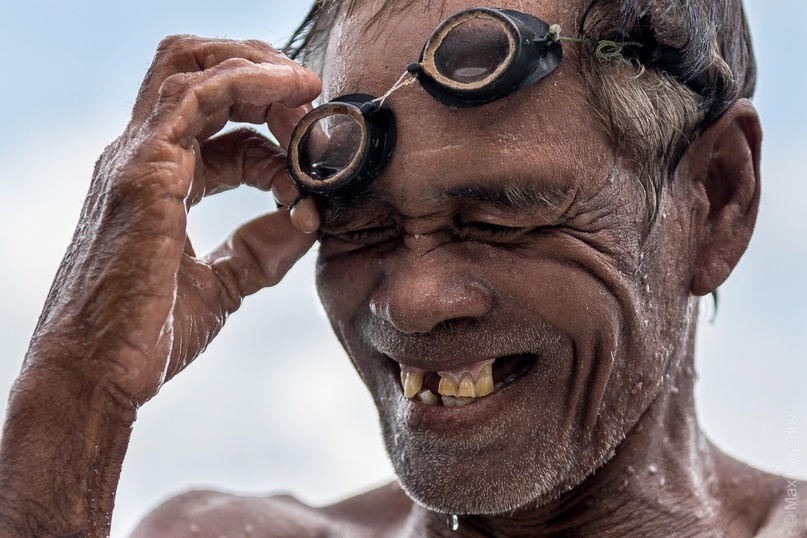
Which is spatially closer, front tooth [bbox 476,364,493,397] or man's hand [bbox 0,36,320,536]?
man's hand [bbox 0,36,320,536]

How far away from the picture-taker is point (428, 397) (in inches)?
81.5

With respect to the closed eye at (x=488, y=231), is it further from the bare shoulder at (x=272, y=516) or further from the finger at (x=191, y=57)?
the bare shoulder at (x=272, y=516)

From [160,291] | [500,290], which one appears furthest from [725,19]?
[160,291]

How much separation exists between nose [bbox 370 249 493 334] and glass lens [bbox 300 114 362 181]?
20 centimetres

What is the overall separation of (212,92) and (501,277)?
0.56 m

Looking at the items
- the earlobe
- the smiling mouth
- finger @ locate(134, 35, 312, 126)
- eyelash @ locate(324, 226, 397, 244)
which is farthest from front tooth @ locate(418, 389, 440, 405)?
finger @ locate(134, 35, 312, 126)

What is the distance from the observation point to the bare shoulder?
2576mm

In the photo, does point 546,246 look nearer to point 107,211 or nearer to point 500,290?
point 500,290

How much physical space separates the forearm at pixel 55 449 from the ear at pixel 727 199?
1063 millimetres

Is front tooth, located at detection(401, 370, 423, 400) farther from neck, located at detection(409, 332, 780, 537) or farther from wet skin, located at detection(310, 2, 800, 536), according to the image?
neck, located at detection(409, 332, 780, 537)

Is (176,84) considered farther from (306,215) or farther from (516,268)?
(516,268)

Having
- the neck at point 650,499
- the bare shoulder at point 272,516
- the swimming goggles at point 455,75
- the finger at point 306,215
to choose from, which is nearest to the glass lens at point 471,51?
the swimming goggles at point 455,75

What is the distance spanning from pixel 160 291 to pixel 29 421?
311 millimetres

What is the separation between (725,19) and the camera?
85.0 inches
